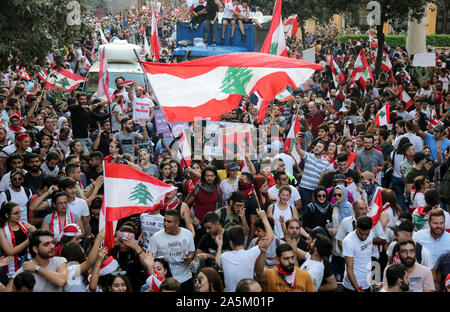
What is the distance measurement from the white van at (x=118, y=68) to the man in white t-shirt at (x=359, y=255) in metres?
9.98

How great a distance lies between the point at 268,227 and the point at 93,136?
6.20 metres

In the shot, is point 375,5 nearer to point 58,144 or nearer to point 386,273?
point 58,144

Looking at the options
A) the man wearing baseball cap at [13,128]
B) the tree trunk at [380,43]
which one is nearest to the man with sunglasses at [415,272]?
the man wearing baseball cap at [13,128]

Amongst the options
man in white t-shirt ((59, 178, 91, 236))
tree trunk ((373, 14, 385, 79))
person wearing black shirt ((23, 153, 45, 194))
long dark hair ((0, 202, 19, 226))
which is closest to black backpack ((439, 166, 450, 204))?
man in white t-shirt ((59, 178, 91, 236))

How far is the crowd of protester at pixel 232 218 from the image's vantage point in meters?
6.36

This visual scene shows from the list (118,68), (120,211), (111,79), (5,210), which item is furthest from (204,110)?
(118,68)

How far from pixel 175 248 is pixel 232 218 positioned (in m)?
1.08

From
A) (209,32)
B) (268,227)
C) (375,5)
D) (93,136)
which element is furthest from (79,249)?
(375,5)

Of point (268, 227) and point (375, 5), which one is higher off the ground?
point (375, 5)

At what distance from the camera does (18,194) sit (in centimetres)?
861

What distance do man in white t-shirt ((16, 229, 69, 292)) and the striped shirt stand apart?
15.4 feet

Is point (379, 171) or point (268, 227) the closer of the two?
point (268, 227)
